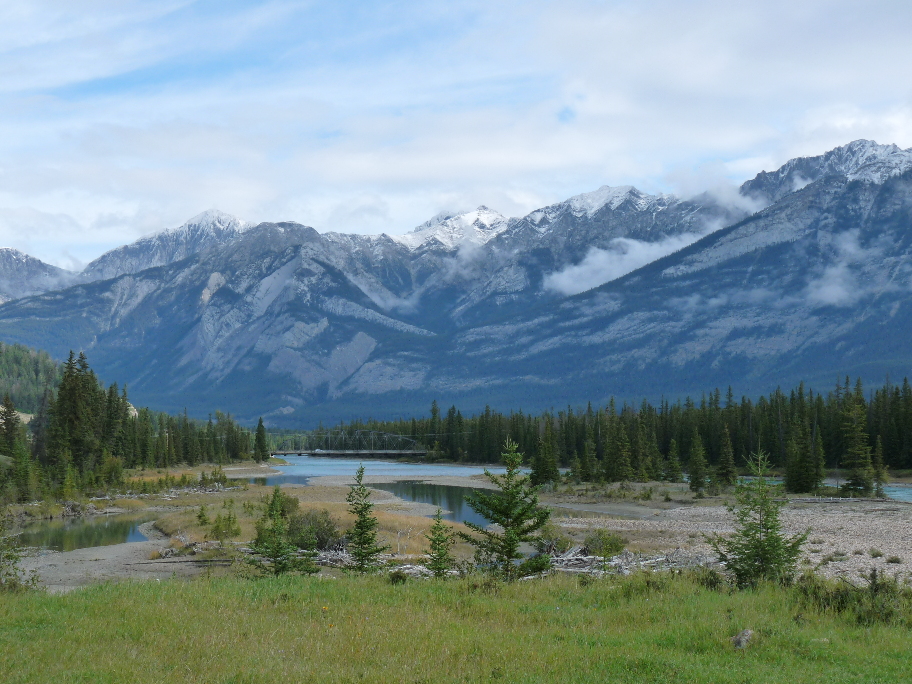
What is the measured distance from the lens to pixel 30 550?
45781mm

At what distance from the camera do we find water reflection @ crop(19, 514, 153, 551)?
168 feet

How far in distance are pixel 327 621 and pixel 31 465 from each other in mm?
73023

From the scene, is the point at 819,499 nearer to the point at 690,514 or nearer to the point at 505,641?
the point at 690,514

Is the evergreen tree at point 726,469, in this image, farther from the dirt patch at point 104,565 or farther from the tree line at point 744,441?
the dirt patch at point 104,565

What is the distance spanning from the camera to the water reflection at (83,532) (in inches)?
2010

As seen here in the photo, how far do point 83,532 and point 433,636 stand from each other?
51.7 metres

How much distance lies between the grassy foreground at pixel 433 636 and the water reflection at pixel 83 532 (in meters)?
37.1

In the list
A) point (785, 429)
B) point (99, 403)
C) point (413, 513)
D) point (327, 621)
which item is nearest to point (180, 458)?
point (99, 403)

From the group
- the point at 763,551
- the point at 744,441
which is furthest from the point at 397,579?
the point at 744,441

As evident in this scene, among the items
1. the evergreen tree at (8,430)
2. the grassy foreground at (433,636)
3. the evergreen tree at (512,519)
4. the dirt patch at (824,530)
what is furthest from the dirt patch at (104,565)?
the evergreen tree at (8,430)

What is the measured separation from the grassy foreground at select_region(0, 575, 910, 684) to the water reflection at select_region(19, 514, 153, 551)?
122ft

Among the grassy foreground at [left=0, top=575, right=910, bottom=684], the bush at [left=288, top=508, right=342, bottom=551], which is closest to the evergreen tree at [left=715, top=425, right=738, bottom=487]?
the bush at [left=288, top=508, right=342, bottom=551]

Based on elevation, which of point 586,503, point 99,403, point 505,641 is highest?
point 99,403

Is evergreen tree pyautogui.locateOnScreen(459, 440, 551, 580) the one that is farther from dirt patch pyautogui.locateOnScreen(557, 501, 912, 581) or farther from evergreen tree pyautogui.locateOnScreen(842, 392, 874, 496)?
evergreen tree pyautogui.locateOnScreen(842, 392, 874, 496)
